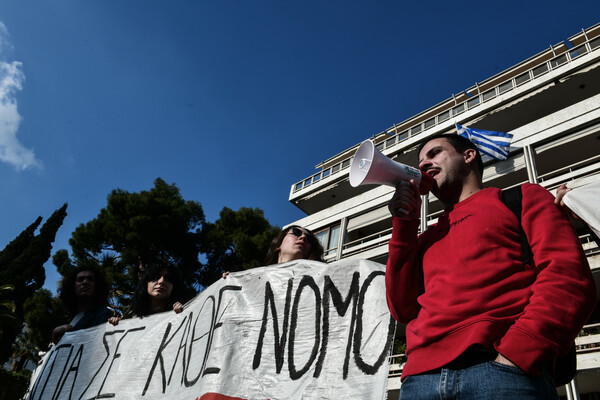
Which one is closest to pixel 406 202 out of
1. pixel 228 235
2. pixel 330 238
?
pixel 330 238

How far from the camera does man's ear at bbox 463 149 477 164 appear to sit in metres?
1.94

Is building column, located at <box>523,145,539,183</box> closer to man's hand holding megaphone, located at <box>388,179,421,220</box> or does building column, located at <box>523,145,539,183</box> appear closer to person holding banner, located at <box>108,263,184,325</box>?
person holding banner, located at <box>108,263,184,325</box>

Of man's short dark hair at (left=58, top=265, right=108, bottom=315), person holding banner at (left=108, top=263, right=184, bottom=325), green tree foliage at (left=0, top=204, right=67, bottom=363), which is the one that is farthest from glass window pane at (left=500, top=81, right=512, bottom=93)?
green tree foliage at (left=0, top=204, right=67, bottom=363)

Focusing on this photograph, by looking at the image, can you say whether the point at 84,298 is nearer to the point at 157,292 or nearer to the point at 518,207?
the point at 157,292

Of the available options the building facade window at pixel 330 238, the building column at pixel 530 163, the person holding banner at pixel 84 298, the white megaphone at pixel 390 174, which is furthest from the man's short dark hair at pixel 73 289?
the building facade window at pixel 330 238

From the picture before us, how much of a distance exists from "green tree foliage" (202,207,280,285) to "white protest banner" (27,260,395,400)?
18.8 m

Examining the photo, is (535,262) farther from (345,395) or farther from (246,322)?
(246,322)

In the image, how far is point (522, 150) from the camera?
49.9ft

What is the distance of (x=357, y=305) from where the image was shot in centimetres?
252

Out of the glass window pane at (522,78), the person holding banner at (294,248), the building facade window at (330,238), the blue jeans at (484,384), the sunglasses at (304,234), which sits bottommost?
the blue jeans at (484,384)

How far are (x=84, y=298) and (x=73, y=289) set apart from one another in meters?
0.20

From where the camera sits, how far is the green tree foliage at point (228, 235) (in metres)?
22.9

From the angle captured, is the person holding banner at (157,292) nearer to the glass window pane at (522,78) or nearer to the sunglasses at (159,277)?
the sunglasses at (159,277)

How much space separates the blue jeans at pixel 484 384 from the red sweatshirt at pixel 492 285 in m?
0.03
